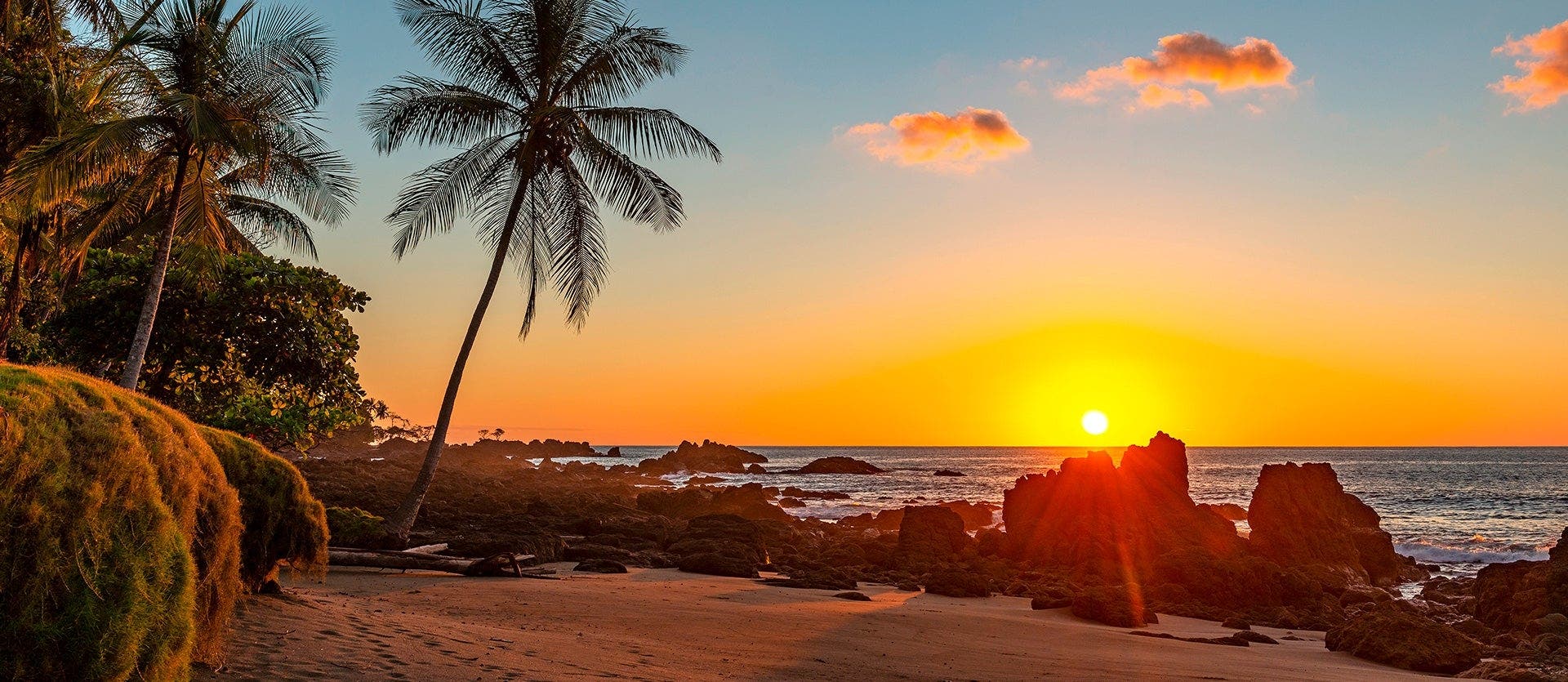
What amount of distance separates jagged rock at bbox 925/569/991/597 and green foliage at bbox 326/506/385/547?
10148 millimetres

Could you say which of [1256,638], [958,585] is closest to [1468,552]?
[1256,638]

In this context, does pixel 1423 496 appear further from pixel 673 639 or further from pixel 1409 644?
pixel 673 639

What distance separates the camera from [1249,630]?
48.4 ft

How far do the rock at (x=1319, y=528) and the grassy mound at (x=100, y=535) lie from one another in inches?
902

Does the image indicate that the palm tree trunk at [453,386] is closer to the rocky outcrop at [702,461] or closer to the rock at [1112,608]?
the rock at [1112,608]

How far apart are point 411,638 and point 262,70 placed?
1155 cm

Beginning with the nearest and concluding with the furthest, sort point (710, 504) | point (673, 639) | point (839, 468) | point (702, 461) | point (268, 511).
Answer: point (268, 511) → point (673, 639) → point (710, 504) → point (839, 468) → point (702, 461)

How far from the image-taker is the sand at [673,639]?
7.56 m

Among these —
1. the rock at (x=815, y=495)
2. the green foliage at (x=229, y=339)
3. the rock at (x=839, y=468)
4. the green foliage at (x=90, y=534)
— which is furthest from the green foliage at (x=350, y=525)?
the rock at (x=839, y=468)

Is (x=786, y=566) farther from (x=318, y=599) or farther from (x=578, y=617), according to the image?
(x=318, y=599)

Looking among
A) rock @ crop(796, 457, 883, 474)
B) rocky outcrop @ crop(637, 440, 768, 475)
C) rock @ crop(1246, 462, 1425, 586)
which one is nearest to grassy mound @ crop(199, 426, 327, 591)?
rock @ crop(1246, 462, 1425, 586)

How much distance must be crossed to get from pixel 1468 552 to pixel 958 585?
73.3 feet

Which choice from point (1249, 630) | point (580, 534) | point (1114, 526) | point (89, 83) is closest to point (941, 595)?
point (1249, 630)

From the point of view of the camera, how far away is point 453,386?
58.5ft
